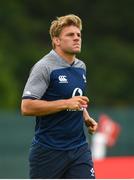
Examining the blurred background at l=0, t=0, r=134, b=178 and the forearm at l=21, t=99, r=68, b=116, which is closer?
the forearm at l=21, t=99, r=68, b=116

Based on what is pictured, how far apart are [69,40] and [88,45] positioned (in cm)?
2532

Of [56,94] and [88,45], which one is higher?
[88,45]

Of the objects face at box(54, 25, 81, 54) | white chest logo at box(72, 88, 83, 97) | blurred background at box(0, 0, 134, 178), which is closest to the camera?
white chest logo at box(72, 88, 83, 97)

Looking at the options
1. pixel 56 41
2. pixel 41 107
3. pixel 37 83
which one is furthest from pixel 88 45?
pixel 41 107

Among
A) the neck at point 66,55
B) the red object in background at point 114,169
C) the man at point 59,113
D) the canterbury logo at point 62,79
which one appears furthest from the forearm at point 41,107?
the red object in background at point 114,169

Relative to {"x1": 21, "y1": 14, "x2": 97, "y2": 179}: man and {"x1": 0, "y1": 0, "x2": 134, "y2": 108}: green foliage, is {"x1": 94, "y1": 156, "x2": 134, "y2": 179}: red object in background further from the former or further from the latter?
{"x1": 0, "y1": 0, "x2": 134, "y2": 108}: green foliage

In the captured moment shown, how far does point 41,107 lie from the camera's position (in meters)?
9.64

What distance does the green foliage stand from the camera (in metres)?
32.3

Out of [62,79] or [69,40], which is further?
[69,40]

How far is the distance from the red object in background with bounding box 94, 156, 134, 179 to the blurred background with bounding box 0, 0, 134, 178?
12.9 meters

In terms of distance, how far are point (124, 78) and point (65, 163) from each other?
24.3 metres

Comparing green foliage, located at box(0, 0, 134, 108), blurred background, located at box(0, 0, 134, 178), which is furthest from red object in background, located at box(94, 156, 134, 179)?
green foliage, located at box(0, 0, 134, 108)

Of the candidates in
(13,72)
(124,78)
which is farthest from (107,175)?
(124,78)

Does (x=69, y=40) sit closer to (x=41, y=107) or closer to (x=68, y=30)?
(x=68, y=30)
